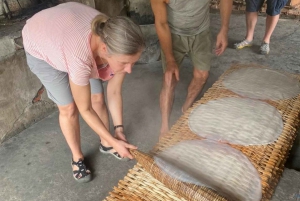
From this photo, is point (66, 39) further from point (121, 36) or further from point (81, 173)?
point (81, 173)

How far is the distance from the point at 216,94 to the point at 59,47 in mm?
978

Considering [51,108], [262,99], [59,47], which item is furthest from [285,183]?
[51,108]

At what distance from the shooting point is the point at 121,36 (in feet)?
4.20

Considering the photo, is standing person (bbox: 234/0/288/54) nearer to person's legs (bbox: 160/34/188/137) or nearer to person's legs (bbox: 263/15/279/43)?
person's legs (bbox: 263/15/279/43)

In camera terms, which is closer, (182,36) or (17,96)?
(182,36)

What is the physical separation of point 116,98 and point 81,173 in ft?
1.96

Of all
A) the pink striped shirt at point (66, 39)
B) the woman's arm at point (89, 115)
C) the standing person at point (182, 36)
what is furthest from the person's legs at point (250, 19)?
the woman's arm at point (89, 115)

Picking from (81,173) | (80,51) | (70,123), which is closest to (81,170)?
(81,173)

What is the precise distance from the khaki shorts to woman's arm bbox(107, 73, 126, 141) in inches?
17.9

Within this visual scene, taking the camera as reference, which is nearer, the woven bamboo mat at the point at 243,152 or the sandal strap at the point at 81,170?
the woven bamboo mat at the point at 243,152

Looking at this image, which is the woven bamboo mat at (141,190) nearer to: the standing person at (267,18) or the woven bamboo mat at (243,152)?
the woven bamboo mat at (243,152)

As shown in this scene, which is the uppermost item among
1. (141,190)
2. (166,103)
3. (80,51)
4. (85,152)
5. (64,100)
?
(80,51)

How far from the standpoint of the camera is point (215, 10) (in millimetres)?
5289

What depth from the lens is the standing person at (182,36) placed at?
211 centimetres
